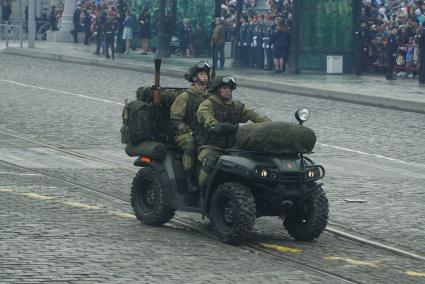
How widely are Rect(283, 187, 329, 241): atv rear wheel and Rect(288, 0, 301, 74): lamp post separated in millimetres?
23641

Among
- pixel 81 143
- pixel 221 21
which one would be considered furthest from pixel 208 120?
pixel 221 21

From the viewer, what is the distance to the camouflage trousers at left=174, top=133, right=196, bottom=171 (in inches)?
468

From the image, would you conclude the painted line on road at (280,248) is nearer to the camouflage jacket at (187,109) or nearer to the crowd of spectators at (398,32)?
the camouflage jacket at (187,109)

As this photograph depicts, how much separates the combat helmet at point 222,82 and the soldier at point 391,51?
2153cm

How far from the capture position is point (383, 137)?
21.5 meters

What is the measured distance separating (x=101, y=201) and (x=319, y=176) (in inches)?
127

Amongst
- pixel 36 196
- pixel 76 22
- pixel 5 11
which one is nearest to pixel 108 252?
pixel 36 196

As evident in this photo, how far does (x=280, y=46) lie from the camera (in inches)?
1406

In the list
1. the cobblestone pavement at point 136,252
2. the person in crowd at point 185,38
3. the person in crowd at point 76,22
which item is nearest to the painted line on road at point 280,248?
the cobblestone pavement at point 136,252

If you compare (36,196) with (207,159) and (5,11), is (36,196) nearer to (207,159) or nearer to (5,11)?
(207,159)

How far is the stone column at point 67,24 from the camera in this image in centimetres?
5225

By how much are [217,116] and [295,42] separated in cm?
2374

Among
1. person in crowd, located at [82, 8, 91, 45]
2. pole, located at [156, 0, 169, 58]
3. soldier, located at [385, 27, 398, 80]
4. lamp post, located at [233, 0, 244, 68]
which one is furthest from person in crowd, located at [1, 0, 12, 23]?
soldier, located at [385, 27, 398, 80]

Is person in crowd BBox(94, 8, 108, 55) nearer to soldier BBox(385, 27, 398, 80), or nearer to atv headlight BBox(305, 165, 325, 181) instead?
soldier BBox(385, 27, 398, 80)
